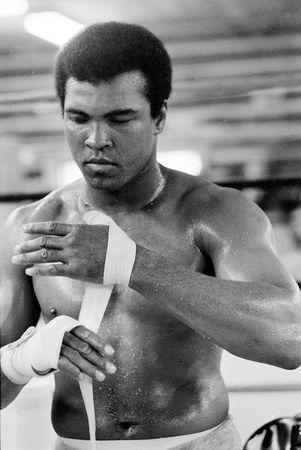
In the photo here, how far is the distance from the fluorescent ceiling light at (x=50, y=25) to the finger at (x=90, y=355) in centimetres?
113

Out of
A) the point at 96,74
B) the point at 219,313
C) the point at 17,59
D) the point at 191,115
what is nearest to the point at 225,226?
the point at 219,313

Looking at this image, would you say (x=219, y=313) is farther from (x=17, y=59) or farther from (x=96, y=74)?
(x=17, y=59)

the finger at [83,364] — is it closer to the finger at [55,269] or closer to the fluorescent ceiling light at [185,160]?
the finger at [55,269]

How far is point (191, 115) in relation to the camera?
2.11 m

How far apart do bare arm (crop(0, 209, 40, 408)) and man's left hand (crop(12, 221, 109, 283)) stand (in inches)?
9.4

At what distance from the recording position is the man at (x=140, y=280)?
103 centimetres

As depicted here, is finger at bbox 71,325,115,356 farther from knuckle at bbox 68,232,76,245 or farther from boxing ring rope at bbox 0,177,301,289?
boxing ring rope at bbox 0,177,301,289

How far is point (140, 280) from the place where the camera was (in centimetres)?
105

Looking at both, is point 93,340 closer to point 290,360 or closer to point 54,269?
point 54,269

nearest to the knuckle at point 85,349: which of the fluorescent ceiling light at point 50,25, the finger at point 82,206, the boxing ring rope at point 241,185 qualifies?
the finger at point 82,206

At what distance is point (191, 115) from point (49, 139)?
464mm

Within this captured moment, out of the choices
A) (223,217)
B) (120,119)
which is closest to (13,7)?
(120,119)

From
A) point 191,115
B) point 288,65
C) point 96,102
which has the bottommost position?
point 191,115

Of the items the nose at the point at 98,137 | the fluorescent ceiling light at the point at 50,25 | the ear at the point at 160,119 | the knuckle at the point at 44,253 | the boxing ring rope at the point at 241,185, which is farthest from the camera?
the fluorescent ceiling light at the point at 50,25
